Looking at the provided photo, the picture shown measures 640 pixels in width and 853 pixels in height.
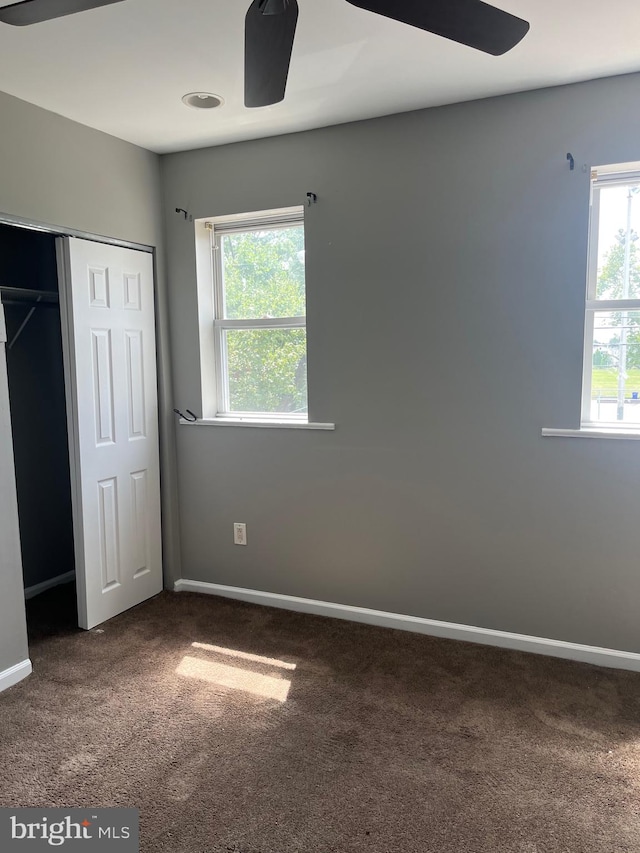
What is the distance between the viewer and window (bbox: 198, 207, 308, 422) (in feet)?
10.5

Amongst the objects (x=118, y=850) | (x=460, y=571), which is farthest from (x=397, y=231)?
(x=118, y=850)

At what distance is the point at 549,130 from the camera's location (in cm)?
251

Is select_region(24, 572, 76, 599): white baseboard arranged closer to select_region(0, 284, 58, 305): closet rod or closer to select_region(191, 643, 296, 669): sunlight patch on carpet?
select_region(191, 643, 296, 669): sunlight patch on carpet

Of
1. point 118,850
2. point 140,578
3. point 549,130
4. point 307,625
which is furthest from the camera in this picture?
point 140,578

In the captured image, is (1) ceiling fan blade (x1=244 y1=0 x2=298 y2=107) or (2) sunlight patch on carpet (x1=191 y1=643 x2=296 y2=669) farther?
(2) sunlight patch on carpet (x1=191 y1=643 x2=296 y2=669)

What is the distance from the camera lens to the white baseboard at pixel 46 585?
3.48 metres

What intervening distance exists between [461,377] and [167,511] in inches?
74.0

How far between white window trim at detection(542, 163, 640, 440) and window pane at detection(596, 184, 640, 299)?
23mm

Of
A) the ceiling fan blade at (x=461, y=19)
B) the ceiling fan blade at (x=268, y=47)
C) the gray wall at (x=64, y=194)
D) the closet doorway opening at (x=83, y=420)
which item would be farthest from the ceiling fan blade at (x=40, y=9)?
the closet doorway opening at (x=83, y=420)

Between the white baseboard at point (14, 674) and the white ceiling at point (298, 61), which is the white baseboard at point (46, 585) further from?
the white ceiling at point (298, 61)

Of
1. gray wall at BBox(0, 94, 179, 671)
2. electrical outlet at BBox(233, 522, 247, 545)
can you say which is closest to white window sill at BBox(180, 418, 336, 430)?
gray wall at BBox(0, 94, 179, 671)

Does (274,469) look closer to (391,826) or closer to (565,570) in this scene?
(565,570)

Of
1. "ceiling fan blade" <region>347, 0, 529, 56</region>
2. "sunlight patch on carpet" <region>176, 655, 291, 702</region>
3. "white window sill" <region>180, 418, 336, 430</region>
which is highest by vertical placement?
"ceiling fan blade" <region>347, 0, 529, 56</region>
